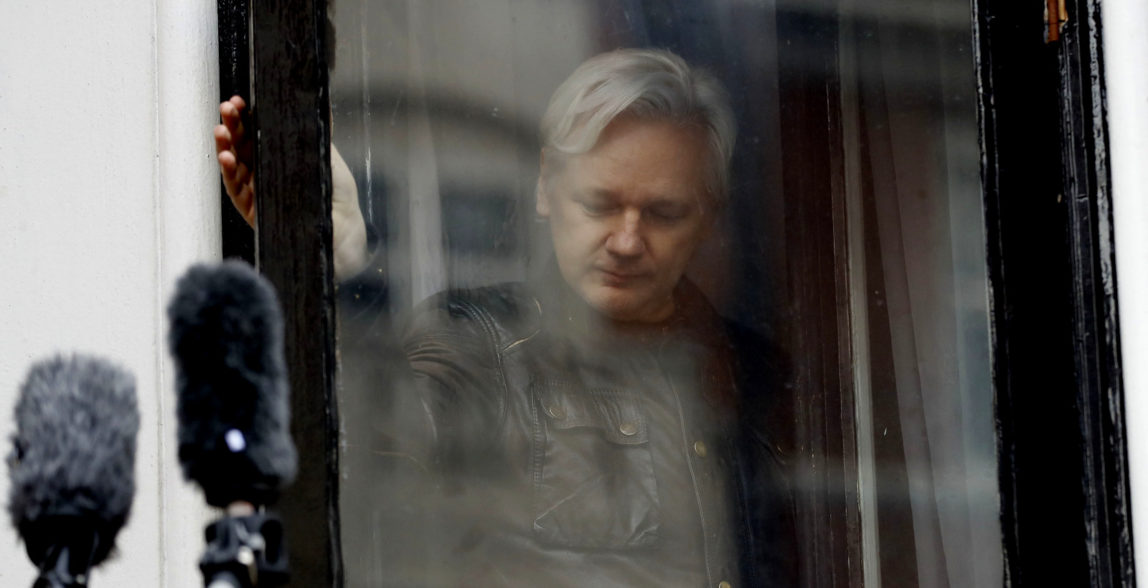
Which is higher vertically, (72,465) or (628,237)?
(628,237)

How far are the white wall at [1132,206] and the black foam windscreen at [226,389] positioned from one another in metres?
1.02

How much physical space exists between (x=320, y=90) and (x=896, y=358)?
2.50ft

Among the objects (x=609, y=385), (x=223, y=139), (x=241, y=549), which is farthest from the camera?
(x=609, y=385)

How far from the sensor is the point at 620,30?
1529 millimetres

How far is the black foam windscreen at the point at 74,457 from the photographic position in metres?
0.75

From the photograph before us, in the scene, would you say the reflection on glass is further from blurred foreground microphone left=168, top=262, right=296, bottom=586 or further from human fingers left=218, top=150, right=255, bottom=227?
blurred foreground microphone left=168, top=262, right=296, bottom=586

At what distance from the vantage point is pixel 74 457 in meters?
0.75

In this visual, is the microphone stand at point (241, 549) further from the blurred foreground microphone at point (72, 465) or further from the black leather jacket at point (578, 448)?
the black leather jacket at point (578, 448)

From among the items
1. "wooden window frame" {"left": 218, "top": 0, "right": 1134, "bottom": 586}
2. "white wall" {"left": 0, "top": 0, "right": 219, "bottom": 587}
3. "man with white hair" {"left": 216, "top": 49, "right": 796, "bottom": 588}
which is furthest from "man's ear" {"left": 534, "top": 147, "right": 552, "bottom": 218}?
"white wall" {"left": 0, "top": 0, "right": 219, "bottom": 587}

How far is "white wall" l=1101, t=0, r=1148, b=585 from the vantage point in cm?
140

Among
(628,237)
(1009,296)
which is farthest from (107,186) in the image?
(1009,296)

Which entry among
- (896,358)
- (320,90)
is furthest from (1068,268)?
(320,90)

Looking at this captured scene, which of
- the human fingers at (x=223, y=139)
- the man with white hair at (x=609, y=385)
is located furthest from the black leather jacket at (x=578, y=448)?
the human fingers at (x=223, y=139)

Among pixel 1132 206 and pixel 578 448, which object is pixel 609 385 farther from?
pixel 1132 206
